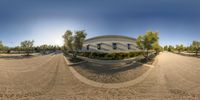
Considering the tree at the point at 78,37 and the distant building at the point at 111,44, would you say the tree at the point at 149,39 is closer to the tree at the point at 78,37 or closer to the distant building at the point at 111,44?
the tree at the point at 78,37

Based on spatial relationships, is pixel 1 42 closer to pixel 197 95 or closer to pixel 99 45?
pixel 99 45

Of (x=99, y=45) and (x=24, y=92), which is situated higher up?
(x=99, y=45)

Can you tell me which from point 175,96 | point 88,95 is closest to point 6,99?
point 88,95

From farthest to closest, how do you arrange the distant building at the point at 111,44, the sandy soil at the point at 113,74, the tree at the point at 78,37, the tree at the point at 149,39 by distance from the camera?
1. the distant building at the point at 111,44
2. the tree at the point at 78,37
3. the tree at the point at 149,39
4. the sandy soil at the point at 113,74

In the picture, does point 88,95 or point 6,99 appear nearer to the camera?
point 6,99

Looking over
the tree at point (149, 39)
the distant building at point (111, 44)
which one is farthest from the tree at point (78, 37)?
the distant building at point (111, 44)

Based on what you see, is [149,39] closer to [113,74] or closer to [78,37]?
[78,37]

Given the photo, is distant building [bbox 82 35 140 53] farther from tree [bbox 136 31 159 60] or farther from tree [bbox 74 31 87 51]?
tree [bbox 136 31 159 60]

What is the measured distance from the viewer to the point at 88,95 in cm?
659

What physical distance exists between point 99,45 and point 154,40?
2568 cm

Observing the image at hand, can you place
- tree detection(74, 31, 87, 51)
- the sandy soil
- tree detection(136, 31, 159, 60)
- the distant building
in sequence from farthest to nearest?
the distant building, tree detection(74, 31, 87, 51), tree detection(136, 31, 159, 60), the sandy soil

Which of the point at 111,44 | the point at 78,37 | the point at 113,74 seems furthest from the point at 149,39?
the point at 111,44

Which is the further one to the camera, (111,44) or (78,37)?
(111,44)

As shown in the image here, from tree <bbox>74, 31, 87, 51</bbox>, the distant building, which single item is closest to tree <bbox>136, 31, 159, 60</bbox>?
tree <bbox>74, 31, 87, 51</bbox>
